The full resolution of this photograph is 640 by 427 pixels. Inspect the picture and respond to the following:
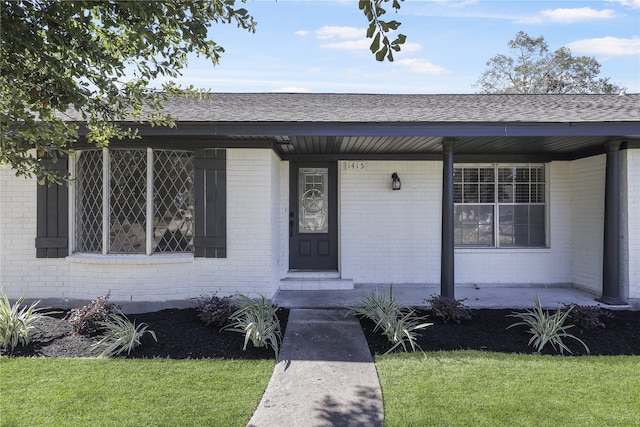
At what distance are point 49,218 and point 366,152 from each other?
214 inches

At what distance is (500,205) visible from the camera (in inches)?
301

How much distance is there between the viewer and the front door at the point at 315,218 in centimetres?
762

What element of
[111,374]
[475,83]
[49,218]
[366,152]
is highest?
[475,83]

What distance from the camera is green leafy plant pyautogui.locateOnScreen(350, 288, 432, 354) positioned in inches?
178

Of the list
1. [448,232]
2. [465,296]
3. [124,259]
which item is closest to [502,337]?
[448,232]

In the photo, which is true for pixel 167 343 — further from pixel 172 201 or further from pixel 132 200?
pixel 132 200

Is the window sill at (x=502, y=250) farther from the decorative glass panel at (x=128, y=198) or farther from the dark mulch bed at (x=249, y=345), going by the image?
the decorative glass panel at (x=128, y=198)

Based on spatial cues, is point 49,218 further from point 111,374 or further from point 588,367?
point 588,367

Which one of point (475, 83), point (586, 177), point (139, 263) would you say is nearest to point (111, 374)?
point (139, 263)

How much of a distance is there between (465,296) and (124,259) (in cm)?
561

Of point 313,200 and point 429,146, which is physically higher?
point 429,146

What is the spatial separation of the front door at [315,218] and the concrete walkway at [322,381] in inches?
94.5

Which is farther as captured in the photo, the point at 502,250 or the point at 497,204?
the point at 497,204

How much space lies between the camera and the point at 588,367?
3.96m
